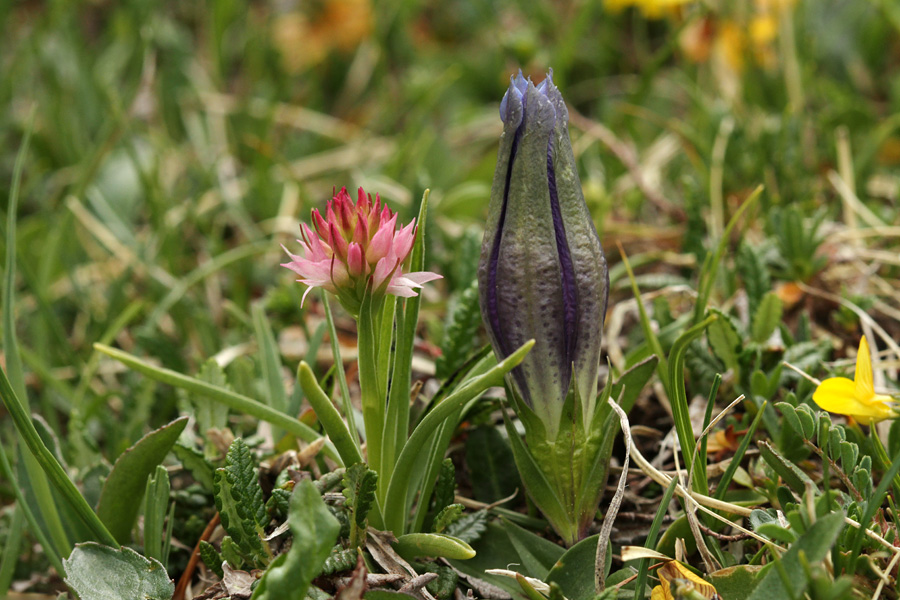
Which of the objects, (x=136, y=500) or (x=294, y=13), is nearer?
(x=136, y=500)

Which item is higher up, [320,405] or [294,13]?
[294,13]

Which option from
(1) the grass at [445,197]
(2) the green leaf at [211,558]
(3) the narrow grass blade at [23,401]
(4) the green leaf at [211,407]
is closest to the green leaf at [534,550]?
(1) the grass at [445,197]

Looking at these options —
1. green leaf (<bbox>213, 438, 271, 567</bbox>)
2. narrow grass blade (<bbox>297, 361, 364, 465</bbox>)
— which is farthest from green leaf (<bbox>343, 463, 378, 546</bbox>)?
green leaf (<bbox>213, 438, 271, 567</bbox>)

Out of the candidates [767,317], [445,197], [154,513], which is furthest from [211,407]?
[445,197]

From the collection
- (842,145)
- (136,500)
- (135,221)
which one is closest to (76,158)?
(135,221)

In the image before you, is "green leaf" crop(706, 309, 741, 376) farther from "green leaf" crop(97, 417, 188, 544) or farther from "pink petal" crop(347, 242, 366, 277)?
"green leaf" crop(97, 417, 188, 544)

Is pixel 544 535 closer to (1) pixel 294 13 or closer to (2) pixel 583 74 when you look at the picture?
(2) pixel 583 74
